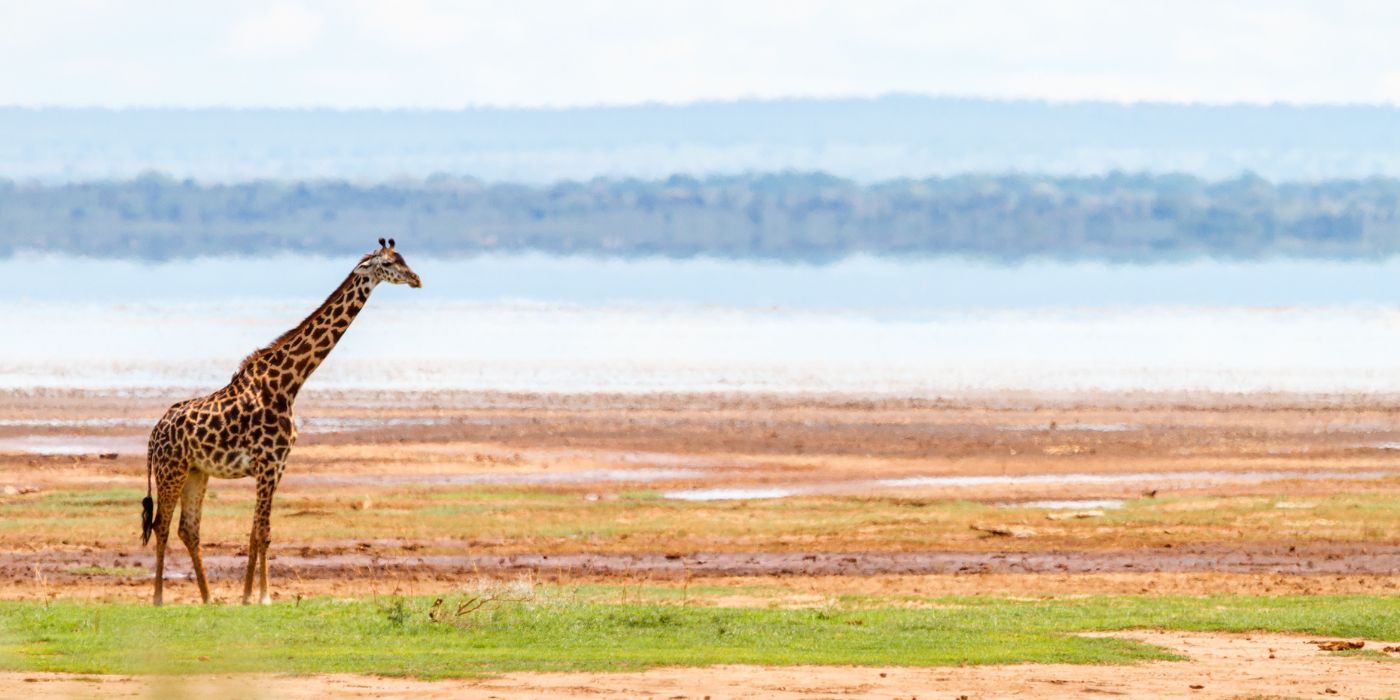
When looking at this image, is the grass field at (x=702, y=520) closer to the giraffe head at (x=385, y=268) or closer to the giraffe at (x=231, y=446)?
the giraffe head at (x=385, y=268)

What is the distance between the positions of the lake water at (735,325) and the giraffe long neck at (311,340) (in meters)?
28.2

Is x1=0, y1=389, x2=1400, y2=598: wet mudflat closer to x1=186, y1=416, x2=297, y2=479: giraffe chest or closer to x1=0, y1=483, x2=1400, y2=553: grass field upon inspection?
x1=0, y1=483, x2=1400, y2=553: grass field

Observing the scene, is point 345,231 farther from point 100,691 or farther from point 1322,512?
point 100,691

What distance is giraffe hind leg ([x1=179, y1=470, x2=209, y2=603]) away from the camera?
1872 centimetres

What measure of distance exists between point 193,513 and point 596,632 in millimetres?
3701

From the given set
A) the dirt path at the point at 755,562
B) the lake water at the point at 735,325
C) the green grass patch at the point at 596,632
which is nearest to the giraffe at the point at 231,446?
the green grass patch at the point at 596,632

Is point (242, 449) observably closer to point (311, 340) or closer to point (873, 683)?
point (311, 340)

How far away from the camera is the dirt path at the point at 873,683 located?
14406 millimetres

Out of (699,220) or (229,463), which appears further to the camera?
(699,220)

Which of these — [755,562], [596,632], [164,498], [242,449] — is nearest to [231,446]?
[242,449]

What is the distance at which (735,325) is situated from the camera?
7600 centimetres

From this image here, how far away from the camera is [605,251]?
11181 centimetres

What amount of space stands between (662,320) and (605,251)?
106 ft

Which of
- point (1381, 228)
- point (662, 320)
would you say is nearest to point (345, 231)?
point (662, 320)
